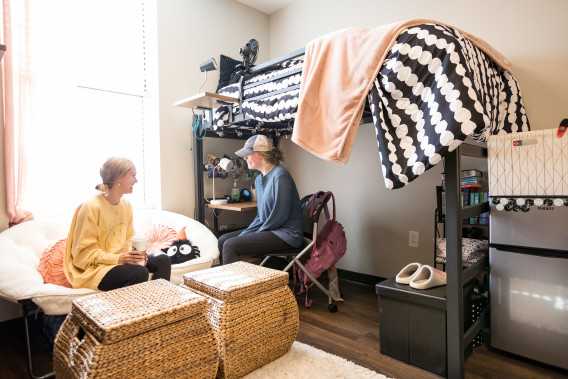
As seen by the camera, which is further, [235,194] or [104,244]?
[235,194]

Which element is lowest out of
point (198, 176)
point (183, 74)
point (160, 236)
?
point (160, 236)

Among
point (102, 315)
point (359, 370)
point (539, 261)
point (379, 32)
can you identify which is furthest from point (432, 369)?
point (379, 32)

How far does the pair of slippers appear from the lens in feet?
5.58

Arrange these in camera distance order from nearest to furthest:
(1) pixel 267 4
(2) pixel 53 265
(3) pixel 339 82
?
(3) pixel 339 82 < (2) pixel 53 265 < (1) pixel 267 4

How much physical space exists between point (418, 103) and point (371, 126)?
140 cm

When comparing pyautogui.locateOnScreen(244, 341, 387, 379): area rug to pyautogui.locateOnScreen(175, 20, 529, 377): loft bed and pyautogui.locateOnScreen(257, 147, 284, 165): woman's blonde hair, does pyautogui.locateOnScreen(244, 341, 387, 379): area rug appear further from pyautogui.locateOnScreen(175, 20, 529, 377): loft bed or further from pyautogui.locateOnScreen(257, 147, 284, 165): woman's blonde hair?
pyautogui.locateOnScreen(257, 147, 284, 165): woman's blonde hair

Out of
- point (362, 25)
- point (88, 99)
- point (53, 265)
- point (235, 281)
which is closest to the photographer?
point (235, 281)

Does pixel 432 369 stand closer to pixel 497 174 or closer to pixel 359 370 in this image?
pixel 359 370

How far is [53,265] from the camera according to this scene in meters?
1.96

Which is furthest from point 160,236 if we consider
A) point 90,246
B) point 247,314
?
point 247,314

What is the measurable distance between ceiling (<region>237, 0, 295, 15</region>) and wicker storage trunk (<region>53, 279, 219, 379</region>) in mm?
3028

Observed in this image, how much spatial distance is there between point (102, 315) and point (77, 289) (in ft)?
2.06

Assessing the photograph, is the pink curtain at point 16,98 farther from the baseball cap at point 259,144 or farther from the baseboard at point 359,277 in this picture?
the baseboard at point 359,277

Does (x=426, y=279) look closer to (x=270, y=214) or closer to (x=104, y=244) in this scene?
(x=270, y=214)
